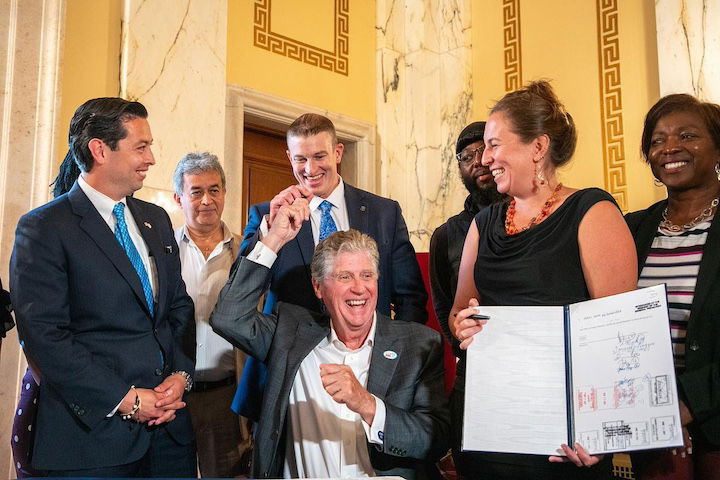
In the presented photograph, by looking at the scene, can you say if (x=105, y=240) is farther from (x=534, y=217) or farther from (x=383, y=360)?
(x=534, y=217)

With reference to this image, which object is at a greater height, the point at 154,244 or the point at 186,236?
the point at 186,236

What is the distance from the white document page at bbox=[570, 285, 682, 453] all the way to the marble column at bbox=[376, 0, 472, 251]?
13.5ft

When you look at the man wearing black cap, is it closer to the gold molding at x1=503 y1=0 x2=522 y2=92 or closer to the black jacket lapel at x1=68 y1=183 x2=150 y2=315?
the black jacket lapel at x1=68 y1=183 x2=150 y2=315

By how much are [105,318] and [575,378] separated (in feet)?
4.43

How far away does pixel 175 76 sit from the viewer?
14.4 ft

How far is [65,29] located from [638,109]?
365 cm

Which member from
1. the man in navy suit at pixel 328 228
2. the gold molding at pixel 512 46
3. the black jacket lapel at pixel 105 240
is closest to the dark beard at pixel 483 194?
the man in navy suit at pixel 328 228

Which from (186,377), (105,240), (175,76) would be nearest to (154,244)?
(105,240)

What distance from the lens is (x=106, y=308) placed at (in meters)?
2.18

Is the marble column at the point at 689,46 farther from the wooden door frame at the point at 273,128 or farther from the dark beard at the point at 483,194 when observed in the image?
the dark beard at the point at 483,194

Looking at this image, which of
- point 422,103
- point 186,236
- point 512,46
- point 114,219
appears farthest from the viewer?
point 422,103

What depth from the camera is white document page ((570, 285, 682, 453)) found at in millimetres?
1471

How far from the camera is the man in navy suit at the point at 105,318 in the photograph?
207 cm

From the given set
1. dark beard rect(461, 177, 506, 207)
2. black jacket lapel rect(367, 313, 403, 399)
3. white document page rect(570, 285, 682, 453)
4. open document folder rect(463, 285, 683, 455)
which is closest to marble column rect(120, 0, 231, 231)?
dark beard rect(461, 177, 506, 207)
